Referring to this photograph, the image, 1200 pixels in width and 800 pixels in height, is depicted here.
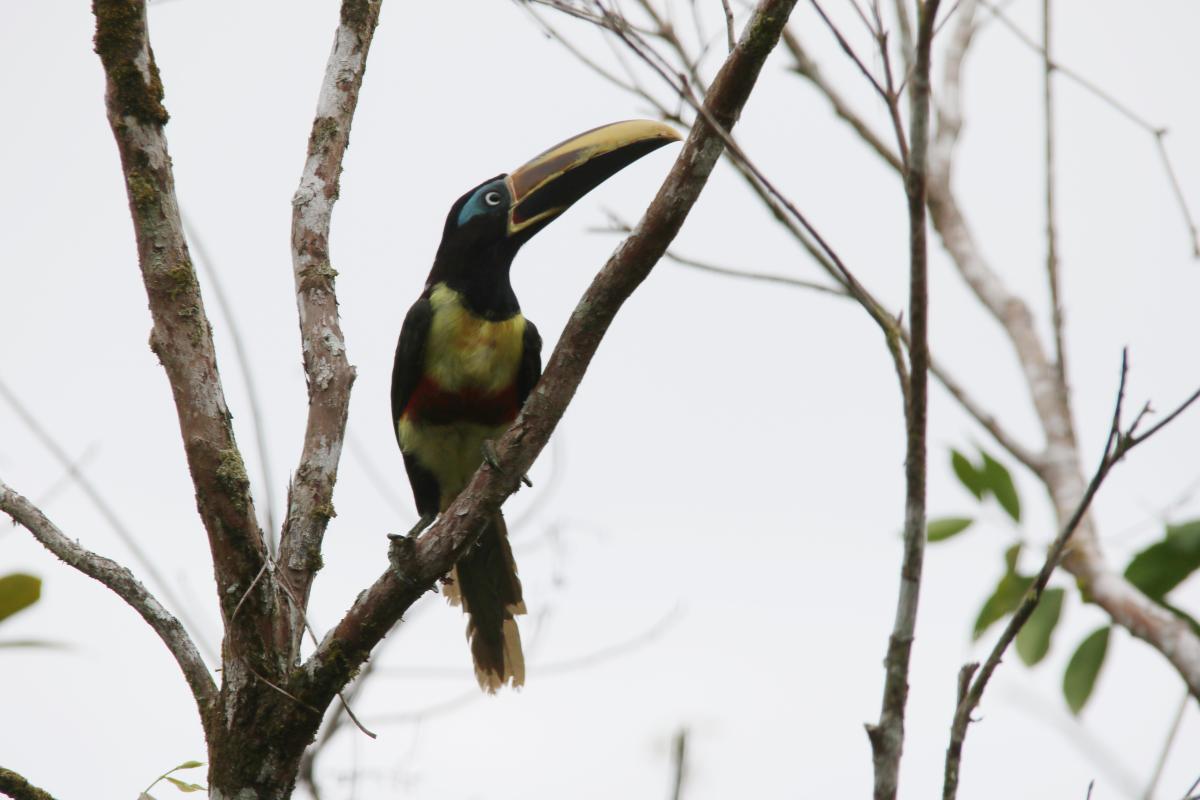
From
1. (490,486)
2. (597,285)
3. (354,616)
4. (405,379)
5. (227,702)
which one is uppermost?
(405,379)

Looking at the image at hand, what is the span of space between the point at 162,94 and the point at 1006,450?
351cm

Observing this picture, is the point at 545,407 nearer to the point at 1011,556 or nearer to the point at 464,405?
the point at 464,405

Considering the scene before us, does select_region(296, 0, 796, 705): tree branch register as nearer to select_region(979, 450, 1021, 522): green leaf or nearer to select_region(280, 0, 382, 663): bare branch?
select_region(280, 0, 382, 663): bare branch

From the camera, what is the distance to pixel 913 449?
234 cm

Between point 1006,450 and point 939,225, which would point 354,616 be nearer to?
point 1006,450

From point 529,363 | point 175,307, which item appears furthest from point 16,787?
point 529,363

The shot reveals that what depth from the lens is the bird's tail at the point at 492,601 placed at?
5137mm

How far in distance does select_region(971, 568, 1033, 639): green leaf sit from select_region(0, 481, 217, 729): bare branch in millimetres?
2732

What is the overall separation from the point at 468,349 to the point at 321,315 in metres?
1.29

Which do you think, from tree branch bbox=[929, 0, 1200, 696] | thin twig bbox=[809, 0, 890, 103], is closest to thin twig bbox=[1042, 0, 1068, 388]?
tree branch bbox=[929, 0, 1200, 696]

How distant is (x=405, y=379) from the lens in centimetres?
514

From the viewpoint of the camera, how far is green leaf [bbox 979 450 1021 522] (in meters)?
4.70

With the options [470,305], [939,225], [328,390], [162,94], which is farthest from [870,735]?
[939,225]

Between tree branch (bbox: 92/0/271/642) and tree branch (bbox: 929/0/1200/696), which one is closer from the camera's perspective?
tree branch (bbox: 92/0/271/642)
